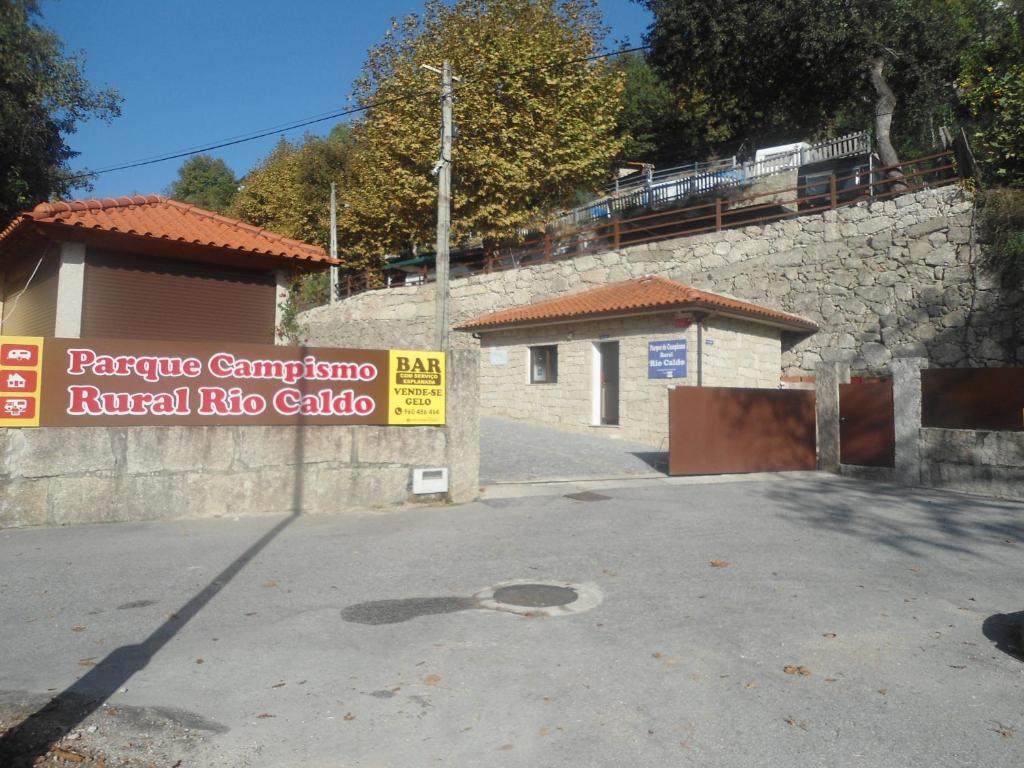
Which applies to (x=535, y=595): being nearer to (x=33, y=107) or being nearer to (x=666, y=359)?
(x=666, y=359)

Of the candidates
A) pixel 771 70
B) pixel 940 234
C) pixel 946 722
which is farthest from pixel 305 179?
pixel 946 722

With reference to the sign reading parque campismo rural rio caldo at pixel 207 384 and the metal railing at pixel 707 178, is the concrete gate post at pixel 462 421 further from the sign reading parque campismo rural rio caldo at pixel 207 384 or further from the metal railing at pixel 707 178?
the metal railing at pixel 707 178

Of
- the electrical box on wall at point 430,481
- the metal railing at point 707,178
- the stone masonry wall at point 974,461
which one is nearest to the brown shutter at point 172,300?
the electrical box on wall at point 430,481

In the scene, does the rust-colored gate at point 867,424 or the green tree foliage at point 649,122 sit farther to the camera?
the green tree foliage at point 649,122

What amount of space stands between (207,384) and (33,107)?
13331mm

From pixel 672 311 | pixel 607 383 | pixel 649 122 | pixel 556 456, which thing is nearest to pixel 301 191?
pixel 649 122

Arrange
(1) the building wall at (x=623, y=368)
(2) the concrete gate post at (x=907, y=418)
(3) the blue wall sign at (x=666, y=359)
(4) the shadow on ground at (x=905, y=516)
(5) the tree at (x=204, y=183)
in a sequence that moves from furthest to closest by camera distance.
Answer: (5) the tree at (x=204, y=183)
(1) the building wall at (x=623, y=368)
(3) the blue wall sign at (x=666, y=359)
(2) the concrete gate post at (x=907, y=418)
(4) the shadow on ground at (x=905, y=516)

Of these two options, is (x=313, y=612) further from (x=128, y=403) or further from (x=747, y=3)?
(x=747, y=3)

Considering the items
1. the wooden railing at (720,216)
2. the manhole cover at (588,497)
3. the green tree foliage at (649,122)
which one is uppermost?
the green tree foliage at (649,122)

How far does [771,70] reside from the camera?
2661cm

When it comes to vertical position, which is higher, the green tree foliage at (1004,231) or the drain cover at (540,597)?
the green tree foliage at (1004,231)

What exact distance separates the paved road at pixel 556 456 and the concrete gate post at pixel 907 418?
13.0 feet

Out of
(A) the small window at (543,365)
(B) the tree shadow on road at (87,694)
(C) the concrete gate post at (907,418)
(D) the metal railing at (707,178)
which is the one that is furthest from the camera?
(D) the metal railing at (707,178)

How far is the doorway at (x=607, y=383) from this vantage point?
19672 millimetres
